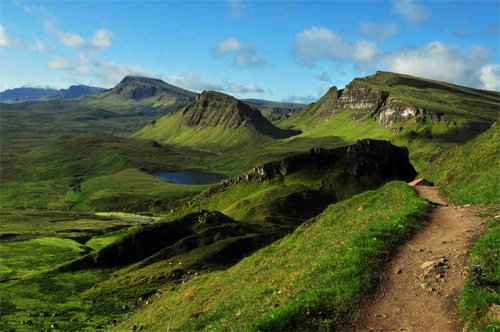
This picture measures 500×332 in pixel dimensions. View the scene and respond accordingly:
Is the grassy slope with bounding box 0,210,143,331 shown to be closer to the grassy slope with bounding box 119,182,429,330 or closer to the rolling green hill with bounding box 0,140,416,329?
the rolling green hill with bounding box 0,140,416,329

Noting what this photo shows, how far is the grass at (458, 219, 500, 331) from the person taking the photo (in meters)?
16.6

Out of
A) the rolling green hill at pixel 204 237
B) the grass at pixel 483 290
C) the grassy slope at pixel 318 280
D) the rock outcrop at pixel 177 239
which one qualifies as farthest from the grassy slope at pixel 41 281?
the grass at pixel 483 290

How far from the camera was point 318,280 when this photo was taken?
2278cm

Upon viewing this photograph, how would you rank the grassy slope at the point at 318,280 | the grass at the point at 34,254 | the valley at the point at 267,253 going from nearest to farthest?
the grassy slope at the point at 318,280
the valley at the point at 267,253
the grass at the point at 34,254

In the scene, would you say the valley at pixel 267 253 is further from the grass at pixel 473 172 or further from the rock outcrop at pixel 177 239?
the rock outcrop at pixel 177 239

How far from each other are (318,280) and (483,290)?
7.45 meters

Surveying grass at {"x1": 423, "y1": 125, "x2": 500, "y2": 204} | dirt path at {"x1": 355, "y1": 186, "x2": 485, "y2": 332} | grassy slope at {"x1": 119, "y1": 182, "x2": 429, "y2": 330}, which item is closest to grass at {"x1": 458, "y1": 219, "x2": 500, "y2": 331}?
dirt path at {"x1": 355, "y1": 186, "x2": 485, "y2": 332}

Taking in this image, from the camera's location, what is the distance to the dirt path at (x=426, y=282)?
18.4m

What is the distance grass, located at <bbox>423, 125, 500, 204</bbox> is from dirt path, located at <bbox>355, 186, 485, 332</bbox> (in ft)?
31.2

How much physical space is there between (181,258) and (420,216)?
70793 mm

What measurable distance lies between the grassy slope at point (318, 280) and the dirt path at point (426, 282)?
2.91 ft

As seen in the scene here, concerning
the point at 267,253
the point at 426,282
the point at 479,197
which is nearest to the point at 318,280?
the point at 426,282

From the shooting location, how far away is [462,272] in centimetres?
2166

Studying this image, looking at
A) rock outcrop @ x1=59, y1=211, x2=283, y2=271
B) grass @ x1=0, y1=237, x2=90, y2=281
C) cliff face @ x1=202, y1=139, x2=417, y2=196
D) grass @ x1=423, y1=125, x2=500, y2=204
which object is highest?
grass @ x1=423, y1=125, x2=500, y2=204
